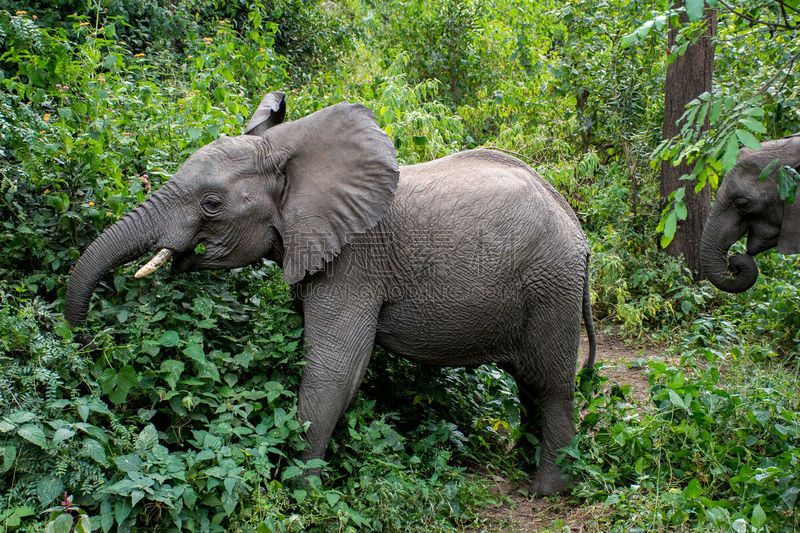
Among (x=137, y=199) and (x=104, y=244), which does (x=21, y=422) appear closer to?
(x=104, y=244)

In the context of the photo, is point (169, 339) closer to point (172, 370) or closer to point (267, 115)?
point (172, 370)

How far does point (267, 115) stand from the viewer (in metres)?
5.10

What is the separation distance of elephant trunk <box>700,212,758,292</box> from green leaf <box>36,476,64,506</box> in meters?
4.64

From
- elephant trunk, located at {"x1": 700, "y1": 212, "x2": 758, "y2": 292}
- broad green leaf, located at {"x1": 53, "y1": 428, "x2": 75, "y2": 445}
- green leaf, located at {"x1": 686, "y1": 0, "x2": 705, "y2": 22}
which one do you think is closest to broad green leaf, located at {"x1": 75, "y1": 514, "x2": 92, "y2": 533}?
broad green leaf, located at {"x1": 53, "y1": 428, "x2": 75, "y2": 445}

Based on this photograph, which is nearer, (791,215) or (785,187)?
(785,187)

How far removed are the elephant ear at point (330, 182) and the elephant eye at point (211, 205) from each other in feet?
1.36

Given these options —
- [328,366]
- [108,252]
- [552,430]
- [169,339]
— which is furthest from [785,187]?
[108,252]

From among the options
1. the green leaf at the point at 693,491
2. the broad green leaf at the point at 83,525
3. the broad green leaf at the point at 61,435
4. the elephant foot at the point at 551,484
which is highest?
the broad green leaf at the point at 61,435

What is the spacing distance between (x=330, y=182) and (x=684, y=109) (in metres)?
6.15

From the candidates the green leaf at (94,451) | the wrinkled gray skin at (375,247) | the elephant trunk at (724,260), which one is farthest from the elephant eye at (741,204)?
the green leaf at (94,451)

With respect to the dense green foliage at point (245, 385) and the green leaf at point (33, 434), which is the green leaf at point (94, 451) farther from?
the green leaf at point (33, 434)

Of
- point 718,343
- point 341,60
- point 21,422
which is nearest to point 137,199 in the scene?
point 21,422

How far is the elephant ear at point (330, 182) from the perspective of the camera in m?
4.63

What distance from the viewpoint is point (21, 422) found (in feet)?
11.9
